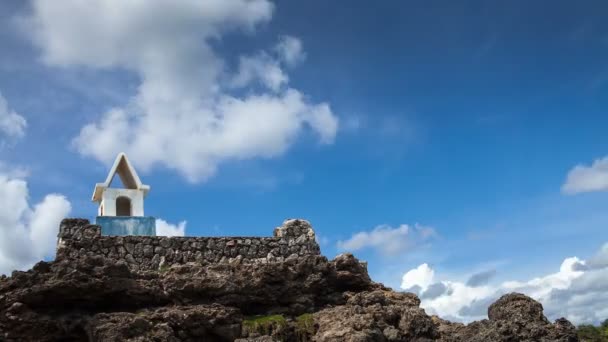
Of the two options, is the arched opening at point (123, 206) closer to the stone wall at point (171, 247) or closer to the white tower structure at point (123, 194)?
the white tower structure at point (123, 194)

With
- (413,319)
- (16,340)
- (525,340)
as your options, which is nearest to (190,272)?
(16,340)

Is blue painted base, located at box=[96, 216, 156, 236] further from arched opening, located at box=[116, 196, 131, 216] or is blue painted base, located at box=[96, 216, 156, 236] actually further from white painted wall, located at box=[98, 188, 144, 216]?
arched opening, located at box=[116, 196, 131, 216]

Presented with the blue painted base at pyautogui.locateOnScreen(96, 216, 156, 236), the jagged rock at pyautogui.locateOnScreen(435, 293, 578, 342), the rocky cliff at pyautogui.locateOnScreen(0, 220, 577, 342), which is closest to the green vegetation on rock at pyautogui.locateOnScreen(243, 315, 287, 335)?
the rocky cliff at pyautogui.locateOnScreen(0, 220, 577, 342)

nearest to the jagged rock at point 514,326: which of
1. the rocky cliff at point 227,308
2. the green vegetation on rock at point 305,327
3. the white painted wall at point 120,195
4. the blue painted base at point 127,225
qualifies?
the rocky cliff at point 227,308

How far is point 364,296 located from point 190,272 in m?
4.35

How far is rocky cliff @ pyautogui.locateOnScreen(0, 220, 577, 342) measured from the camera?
46.5ft

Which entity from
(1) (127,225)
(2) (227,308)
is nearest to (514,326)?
(2) (227,308)

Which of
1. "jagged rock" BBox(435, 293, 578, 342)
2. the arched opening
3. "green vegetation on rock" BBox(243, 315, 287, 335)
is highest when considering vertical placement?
the arched opening

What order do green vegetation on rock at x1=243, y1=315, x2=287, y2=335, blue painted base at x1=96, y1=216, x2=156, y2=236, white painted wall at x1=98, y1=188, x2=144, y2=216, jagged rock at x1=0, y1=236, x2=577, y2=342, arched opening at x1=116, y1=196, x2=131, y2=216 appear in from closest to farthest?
jagged rock at x1=0, y1=236, x2=577, y2=342
green vegetation on rock at x1=243, y1=315, x2=287, y2=335
blue painted base at x1=96, y1=216, x2=156, y2=236
white painted wall at x1=98, y1=188, x2=144, y2=216
arched opening at x1=116, y1=196, x2=131, y2=216

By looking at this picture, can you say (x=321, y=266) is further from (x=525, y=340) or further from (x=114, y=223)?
(x=114, y=223)

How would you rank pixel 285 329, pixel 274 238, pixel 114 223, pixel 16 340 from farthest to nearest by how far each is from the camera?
1. pixel 114 223
2. pixel 274 238
3. pixel 285 329
4. pixel 16 340

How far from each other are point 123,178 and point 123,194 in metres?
1.08

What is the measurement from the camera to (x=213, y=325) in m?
14.6

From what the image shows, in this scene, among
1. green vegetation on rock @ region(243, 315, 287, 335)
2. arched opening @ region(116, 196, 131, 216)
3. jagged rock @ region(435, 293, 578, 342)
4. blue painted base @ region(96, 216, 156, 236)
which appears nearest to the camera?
green vegetation on rock @ region(243, 315, 287, 335)
